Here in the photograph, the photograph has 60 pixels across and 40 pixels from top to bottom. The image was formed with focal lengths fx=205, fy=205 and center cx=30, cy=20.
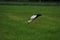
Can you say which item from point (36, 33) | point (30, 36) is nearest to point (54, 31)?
point (36, 33)

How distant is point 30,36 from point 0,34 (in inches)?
66.2

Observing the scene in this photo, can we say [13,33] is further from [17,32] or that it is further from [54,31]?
[54,31]

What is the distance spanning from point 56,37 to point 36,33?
125cm

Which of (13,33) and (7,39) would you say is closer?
(7,39)

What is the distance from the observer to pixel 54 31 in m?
12.0

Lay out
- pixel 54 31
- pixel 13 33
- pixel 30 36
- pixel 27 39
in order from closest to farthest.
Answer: pixel 27 39 < pixel 30 36 < pixel 13 33 < pixel 54 31

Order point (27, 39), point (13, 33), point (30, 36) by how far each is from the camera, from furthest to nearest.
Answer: point (13, 33) → point (30, 36) → point (27, 39)

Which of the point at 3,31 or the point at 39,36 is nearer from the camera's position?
the point at 39,36

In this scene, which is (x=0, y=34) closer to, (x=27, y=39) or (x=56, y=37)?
(x=27, y=39)

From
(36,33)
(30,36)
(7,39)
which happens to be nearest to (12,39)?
(7,39)

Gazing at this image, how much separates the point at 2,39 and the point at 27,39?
121 cm

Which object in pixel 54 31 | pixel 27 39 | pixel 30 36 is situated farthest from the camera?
pixel 54 31

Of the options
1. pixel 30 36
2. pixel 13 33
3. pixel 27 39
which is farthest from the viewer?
pixel 13 33

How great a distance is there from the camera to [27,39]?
32.2 feet
